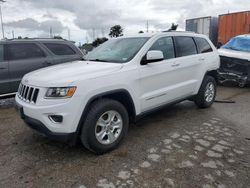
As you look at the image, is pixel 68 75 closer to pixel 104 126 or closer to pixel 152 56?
pixel 104 126

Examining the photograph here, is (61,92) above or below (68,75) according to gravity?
below

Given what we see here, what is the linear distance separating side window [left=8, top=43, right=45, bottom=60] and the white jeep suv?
8.06 feet

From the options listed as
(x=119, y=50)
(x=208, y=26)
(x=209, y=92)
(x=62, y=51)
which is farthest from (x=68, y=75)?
(x=208, y=26)

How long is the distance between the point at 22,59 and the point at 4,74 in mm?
597

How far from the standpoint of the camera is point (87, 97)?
300 centimetres

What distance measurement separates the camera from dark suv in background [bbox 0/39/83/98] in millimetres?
5754

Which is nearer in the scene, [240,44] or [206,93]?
[206,93]

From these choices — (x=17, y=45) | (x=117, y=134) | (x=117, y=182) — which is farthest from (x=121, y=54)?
(x=17, y=45)

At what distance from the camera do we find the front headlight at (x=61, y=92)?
2.89m

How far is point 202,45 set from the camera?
538 centimetres

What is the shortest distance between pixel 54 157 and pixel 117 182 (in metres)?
1.11

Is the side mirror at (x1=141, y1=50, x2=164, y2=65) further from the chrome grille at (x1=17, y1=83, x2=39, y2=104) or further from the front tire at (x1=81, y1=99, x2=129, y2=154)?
the chrome grille at (x1=17, y1=83, x2=39, y2=104)

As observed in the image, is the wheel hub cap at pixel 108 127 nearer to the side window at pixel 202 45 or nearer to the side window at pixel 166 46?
the side window at pixel 166 46

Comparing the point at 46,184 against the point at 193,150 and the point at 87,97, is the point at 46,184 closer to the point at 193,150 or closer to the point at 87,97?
the point at 87,97
